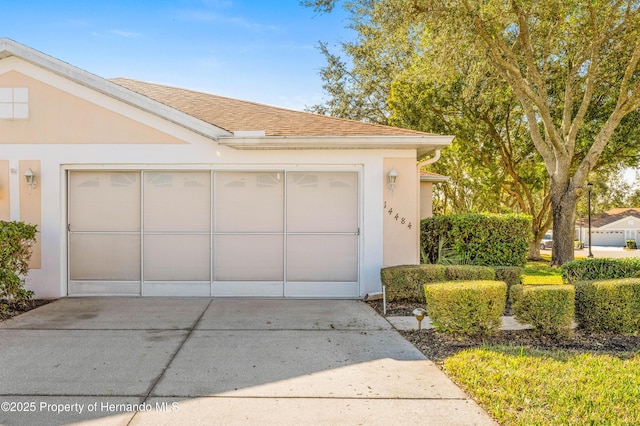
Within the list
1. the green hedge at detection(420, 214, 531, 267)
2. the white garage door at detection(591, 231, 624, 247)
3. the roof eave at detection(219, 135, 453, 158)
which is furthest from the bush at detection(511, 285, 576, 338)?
the white garage door at detection(591, 231, 624, 247)

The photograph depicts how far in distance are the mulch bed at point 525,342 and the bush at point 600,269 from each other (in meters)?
1.08

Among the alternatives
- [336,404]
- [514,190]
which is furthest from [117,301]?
[514,190]

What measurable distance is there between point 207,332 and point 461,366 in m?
3.21

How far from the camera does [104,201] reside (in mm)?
7551

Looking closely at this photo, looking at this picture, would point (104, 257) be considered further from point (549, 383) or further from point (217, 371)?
point (549, 383)

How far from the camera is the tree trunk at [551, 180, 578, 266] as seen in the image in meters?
12.3

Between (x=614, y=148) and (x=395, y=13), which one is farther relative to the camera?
(x=614, y=148)

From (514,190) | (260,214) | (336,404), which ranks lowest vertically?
(336,404)

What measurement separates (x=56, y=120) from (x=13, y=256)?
256 centimetres

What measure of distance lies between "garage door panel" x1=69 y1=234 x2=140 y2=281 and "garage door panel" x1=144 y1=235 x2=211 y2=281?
260 mm

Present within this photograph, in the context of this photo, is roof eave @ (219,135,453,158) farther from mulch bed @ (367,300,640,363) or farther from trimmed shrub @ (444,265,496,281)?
mulch bed @ (367,300,640,363)

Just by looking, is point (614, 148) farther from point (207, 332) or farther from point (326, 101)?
point (207, 332)

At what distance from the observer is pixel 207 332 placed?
537 centimetres

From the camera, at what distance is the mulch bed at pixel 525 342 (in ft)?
15.3
